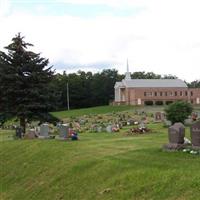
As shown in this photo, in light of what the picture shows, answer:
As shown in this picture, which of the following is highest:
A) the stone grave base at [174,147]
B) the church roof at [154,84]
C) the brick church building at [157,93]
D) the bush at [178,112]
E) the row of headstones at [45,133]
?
the church roof at [154,84]

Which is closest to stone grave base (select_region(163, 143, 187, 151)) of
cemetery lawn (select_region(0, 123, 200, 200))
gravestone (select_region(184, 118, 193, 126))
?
cemetery lawn (select_region(0, 123, 200, 200))

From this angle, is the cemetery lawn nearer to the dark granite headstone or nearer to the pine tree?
the dark granite headstone

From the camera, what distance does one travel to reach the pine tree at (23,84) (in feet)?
133

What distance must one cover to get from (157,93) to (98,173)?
9264 centimetres

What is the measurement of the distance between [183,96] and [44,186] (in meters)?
92.9

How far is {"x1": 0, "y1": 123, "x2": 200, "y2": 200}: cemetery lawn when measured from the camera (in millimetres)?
12922

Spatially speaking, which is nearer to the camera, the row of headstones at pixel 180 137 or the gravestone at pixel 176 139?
the row of headstones at pixel 180 137

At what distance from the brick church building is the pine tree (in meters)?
64.6

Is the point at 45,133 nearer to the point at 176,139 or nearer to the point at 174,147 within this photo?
the point at 176,139

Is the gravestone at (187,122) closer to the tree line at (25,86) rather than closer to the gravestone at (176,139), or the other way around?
the tree line at (25,86)

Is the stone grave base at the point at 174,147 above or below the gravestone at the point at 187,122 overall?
below

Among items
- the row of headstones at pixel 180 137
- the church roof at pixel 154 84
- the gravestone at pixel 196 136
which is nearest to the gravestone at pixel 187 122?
the row of headstones at pixel 180 137

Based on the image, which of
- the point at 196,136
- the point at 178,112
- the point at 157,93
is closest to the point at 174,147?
the point at 196,136

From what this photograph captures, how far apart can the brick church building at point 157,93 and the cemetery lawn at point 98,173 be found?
271 ft
